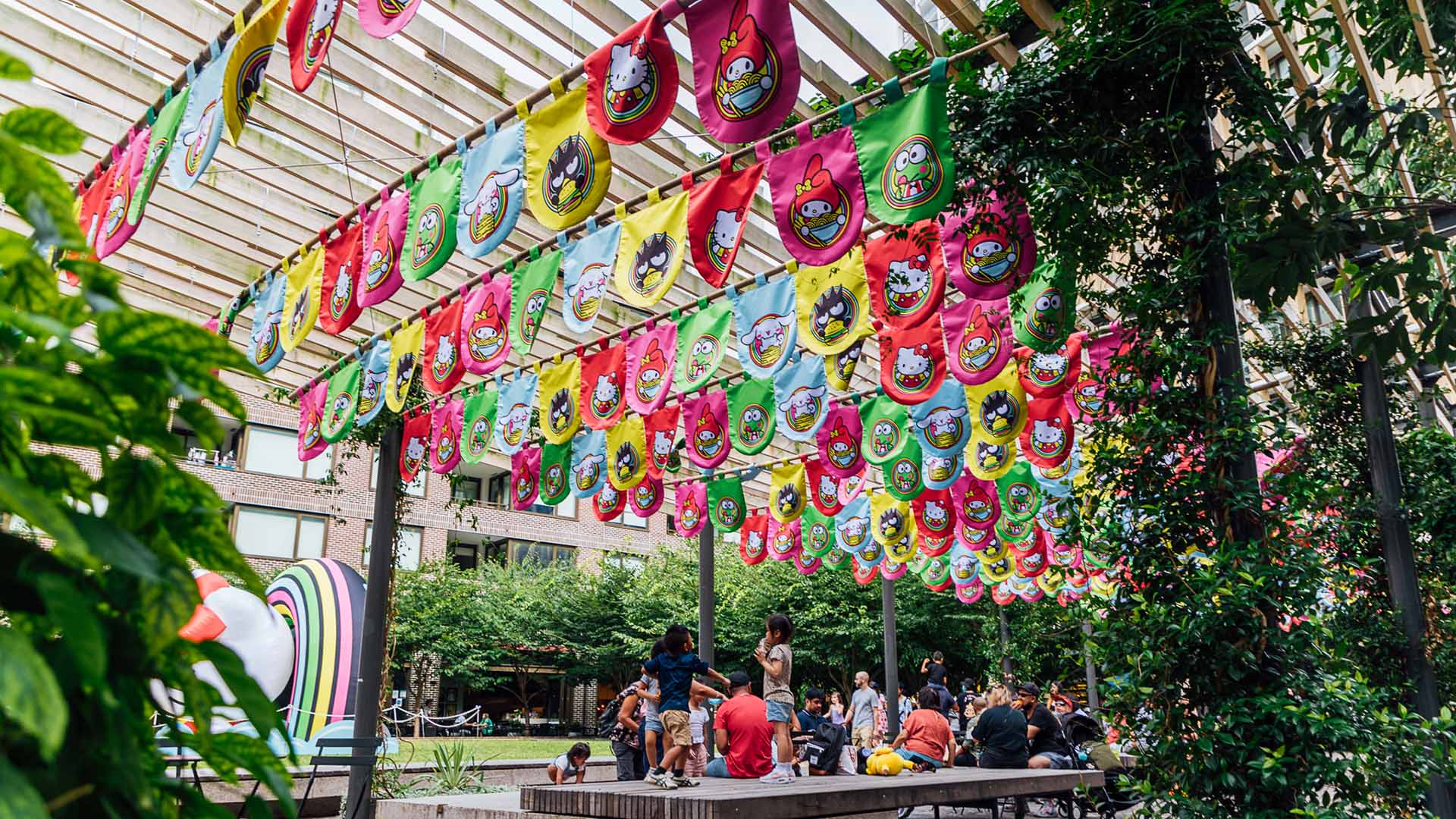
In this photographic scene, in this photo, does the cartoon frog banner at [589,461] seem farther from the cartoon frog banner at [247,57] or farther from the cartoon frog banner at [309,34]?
the cartoon frog banner at [309,34]

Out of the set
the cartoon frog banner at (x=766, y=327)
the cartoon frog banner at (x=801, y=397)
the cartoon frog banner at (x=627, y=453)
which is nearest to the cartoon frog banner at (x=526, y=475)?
the cartoon frog banner at (x=627, y=453)

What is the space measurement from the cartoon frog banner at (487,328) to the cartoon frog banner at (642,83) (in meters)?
3.00

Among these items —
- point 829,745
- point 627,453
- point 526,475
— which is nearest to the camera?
point 829,745

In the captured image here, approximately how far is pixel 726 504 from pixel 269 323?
19.3 ft

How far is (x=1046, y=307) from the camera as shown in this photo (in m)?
6.15

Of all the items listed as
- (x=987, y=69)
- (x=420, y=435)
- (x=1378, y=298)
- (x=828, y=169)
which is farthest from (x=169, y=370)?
(x=1378, y=298)

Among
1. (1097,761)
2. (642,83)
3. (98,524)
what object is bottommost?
(1097,761)

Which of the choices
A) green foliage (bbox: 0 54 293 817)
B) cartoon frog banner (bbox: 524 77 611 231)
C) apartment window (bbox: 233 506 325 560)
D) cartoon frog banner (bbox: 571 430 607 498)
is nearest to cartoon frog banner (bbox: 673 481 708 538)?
cartoon frog banner (bbox: 571 430 607 498)

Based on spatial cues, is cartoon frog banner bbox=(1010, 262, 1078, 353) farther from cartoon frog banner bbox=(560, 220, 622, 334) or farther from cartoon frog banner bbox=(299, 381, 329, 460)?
cartoon frog banner bbox=(299, 381, 329, 460)

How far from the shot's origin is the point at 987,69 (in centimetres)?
554

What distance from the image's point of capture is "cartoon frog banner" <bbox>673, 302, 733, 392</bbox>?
298 inches

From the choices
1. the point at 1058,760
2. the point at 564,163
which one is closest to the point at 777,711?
the point at 1058,760

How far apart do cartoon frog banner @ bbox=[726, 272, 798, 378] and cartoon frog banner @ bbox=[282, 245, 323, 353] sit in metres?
2.99

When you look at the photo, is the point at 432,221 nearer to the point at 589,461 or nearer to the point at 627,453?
the point at 627,453
